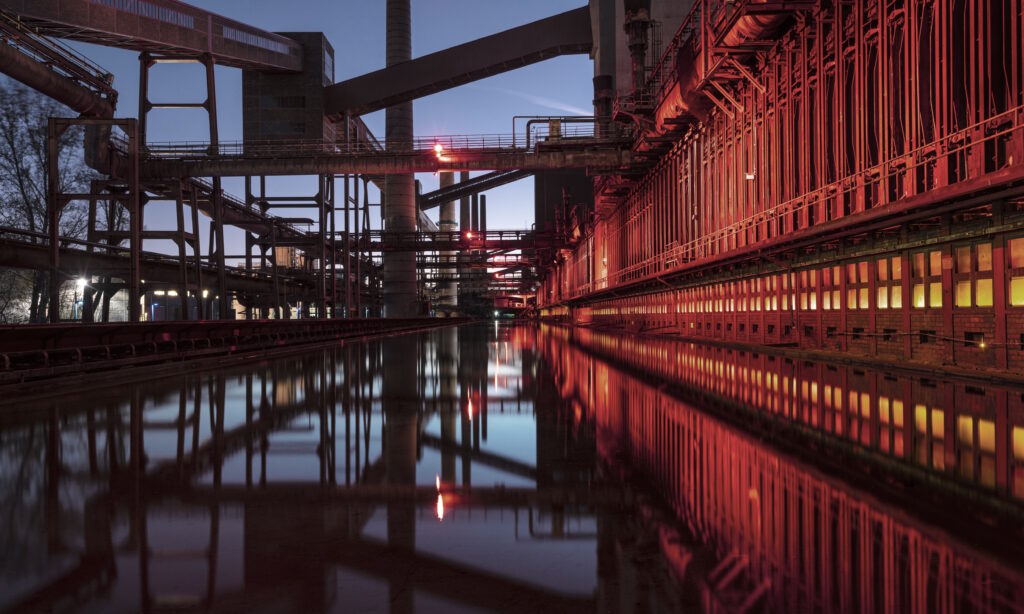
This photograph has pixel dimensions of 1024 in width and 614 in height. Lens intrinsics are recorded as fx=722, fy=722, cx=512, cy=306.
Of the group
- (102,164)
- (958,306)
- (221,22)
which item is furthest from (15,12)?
(958,306)

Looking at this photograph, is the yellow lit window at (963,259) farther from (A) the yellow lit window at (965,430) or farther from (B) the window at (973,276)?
(A) the yellow lit window at (965,430)

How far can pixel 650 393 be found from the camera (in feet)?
38.8

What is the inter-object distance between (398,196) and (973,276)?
215ft

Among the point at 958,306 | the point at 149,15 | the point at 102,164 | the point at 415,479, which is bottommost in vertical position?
the point at 415,479

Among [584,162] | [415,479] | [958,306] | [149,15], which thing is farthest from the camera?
[149,15]

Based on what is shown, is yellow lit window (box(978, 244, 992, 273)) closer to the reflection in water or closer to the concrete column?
the reflection in water

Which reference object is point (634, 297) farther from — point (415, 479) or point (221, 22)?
point (415, 479)

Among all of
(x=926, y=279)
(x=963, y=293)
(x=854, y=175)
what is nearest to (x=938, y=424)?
(x=963, y=293)

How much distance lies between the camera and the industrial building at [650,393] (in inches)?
148

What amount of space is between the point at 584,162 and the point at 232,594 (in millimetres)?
37011

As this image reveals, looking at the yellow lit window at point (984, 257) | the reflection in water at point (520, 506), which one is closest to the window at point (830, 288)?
the yellow lit window at point (984, 257)

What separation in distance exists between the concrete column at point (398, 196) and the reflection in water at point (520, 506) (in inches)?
2547

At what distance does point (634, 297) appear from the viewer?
50.2 m

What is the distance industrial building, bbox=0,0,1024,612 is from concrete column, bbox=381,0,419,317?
33.0 m
